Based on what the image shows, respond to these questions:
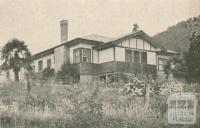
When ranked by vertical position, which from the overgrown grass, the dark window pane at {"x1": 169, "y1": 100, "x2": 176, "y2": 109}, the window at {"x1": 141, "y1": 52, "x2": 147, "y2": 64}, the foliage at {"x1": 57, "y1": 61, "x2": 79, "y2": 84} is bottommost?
the overgrown grass

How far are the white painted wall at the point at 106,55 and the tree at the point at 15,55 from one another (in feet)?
11.1

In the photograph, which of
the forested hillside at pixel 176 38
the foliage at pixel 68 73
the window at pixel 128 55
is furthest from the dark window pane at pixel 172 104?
the forested hillside at pixel 176 38

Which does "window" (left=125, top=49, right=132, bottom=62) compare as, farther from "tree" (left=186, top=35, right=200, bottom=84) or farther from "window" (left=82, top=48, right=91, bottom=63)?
"tree" (left=186, top=35, right=200, bottom=84)

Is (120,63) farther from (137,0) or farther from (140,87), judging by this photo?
(137,0)

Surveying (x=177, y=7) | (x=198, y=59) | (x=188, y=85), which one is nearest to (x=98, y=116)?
(x=198, y=59)

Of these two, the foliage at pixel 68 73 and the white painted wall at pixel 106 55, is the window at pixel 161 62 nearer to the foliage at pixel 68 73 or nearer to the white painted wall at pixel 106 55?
the white painted wall at pixel 106 55

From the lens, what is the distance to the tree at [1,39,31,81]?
15831mm

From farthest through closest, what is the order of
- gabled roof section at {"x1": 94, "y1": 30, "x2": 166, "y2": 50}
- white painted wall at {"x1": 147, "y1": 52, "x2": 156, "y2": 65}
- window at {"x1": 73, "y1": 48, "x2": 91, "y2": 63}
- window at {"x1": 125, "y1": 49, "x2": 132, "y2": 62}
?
white painted wall at {"x1": 147, "y1": 52, "x2": 156, "y2": 65} < window at {"x1": 73, "y1": 48, "x2": 91, "y2": 63} < window at {"x1": 125, "y1": 49, "x2": 132, "y2": 62} < gabled roof section at {"x1": 94, "y1": 30, "x2": 166, "y2": 50}

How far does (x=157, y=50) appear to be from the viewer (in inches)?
783

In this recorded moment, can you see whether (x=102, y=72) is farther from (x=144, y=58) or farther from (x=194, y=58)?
(x=194, y=58)

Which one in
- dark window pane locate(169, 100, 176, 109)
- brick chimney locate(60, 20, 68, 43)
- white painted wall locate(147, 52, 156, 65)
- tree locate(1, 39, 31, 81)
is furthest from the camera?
brick chimney locate(60, 20, 68, 43)

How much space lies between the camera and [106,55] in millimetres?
18828

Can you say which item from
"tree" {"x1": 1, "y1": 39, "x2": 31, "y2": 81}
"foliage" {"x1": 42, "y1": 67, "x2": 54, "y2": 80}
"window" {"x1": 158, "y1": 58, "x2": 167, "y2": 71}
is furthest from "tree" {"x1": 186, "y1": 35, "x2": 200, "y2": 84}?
"foliage" {"x1": 42, "y1": 67, "x2": 54, "y2": 80}

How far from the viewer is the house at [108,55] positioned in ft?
60.2
